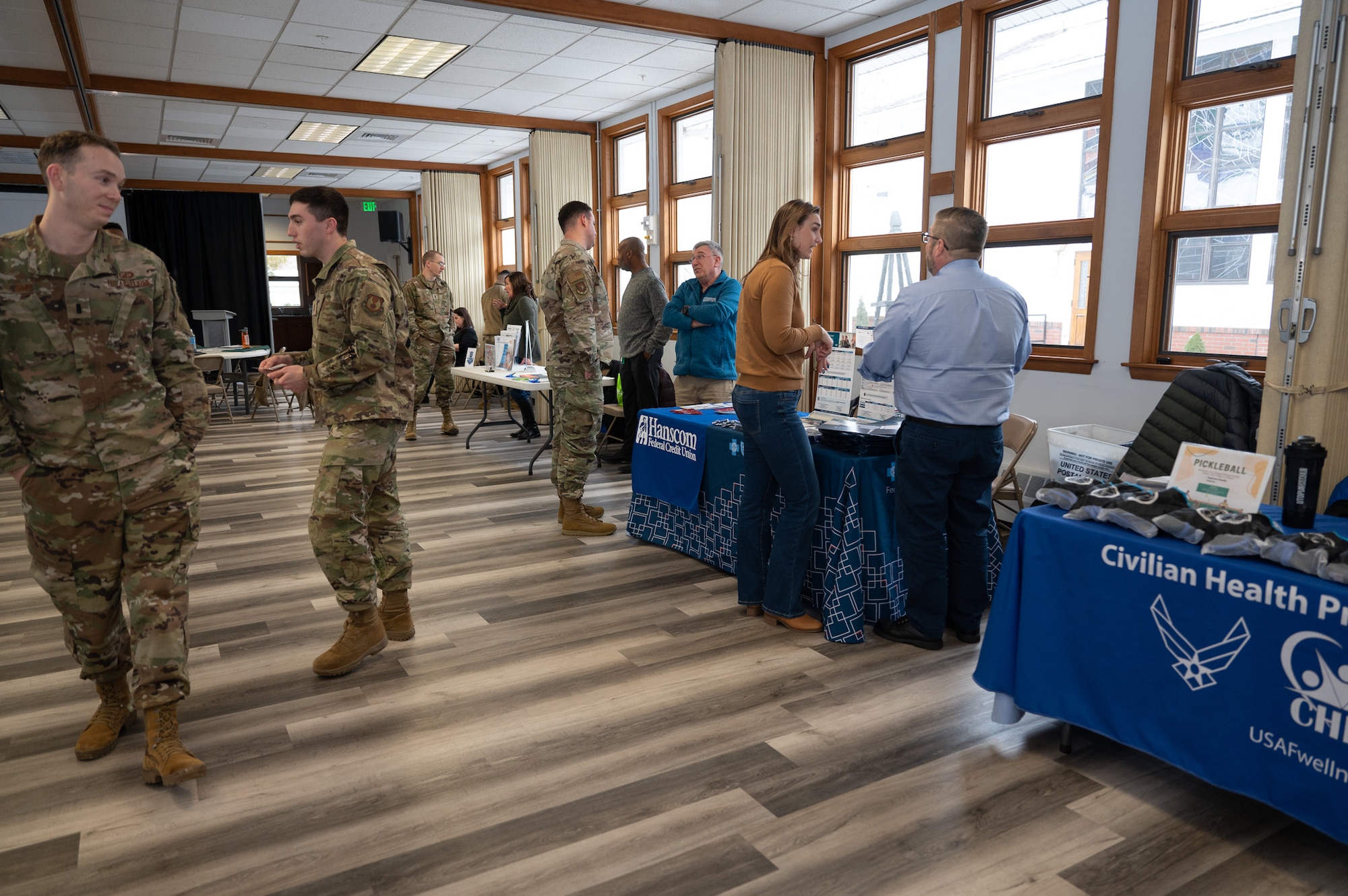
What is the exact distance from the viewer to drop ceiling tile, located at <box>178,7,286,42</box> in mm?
6184

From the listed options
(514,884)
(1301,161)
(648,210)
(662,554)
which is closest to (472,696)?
(514,884)

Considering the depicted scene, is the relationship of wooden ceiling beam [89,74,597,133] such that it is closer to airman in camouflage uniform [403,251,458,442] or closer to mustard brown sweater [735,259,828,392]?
airman in camouflage uniform [403,251,458,442]

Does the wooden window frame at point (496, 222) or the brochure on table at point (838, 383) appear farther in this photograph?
the wooden window frame at point (496, 222)

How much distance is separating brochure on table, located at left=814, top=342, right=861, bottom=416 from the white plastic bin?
1672 mm

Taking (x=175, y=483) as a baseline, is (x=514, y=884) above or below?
below

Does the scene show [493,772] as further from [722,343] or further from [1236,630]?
[722,343]

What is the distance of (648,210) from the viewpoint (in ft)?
32.0

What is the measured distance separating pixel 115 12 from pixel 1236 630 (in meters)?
7.62

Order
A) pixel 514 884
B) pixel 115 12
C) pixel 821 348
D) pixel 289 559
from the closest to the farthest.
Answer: pixel 514 884 → pixel 821 348 → pixel 289 559 → pixel 115 12

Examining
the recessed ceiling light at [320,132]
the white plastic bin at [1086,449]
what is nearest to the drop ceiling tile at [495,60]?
the recessed ceiling light at [320,132]

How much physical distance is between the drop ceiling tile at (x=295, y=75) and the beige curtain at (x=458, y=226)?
488 cm

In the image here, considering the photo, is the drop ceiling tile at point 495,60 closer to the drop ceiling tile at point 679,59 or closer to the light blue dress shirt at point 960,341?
the drop ceiling tile at point 679,59

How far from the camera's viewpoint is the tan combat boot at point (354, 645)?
3.19 metres

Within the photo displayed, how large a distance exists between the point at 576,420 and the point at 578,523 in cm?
61
